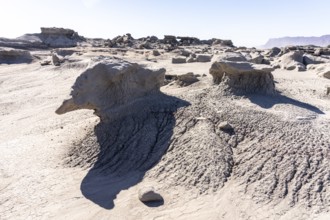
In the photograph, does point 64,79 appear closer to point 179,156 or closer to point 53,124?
point 53,124

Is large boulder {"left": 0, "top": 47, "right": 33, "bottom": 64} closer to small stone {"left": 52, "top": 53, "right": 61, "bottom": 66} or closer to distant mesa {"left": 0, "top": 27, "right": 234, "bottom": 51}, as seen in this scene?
small stone {"left": 52, "top": 53, "right": 61, "bottom": 66}

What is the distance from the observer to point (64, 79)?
17.7 metres

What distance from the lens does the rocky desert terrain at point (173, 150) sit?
6152mm

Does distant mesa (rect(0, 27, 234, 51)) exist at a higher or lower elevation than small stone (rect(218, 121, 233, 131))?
higher

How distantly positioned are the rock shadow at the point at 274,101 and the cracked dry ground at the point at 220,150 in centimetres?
23

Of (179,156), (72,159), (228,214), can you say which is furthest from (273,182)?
(72,159)

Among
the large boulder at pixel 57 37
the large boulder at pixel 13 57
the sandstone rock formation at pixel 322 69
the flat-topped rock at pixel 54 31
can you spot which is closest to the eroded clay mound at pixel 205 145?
the sandstone rock formation at pixel 322 69

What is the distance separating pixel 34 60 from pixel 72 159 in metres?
17.8

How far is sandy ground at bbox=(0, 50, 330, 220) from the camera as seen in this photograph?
5.96 m

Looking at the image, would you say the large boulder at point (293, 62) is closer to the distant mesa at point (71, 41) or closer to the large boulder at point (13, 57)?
the distant mesa at point (71, 41)

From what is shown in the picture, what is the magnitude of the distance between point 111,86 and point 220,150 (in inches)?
121

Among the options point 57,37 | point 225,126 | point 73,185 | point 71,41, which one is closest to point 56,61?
point 71,41

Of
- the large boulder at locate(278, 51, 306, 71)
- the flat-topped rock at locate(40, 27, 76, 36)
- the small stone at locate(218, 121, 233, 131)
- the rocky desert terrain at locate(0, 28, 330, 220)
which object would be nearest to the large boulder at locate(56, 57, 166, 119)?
the rocky desert terrain at locate(0, 28, 330, 220)

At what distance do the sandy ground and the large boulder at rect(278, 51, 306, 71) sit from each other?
12.0 feet
